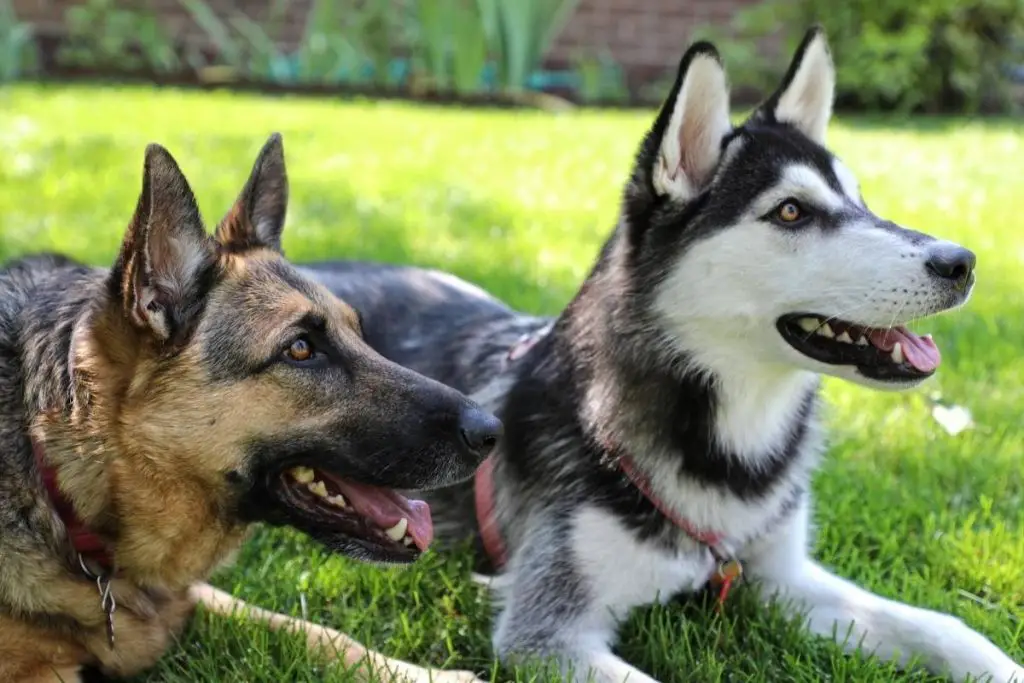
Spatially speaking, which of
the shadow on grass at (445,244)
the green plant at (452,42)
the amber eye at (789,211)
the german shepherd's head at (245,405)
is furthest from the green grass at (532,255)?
the amber eye at (789,211)

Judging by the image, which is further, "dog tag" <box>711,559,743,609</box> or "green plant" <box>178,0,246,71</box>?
"green plant" <box>178,0,246,71</box>

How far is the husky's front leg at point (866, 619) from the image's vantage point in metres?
2.70

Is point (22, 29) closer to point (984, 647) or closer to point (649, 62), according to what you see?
point (649, 62)

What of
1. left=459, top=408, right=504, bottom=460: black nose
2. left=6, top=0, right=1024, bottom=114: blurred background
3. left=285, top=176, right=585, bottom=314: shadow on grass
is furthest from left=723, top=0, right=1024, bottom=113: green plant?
left=459, top=408, right=504, bottom=460: black nose

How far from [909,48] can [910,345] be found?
37.5 ft

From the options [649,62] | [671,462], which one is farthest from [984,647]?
[649,62]

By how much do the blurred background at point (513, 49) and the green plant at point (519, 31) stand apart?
0.09ft

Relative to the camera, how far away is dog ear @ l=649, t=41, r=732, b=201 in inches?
111

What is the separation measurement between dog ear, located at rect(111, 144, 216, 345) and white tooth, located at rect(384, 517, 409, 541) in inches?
29.0

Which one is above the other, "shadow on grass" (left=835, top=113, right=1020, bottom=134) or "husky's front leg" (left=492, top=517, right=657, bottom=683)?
"husky's front leg" (left=492, top=517, right=657, bottom=683)

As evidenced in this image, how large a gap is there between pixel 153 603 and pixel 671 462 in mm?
1514

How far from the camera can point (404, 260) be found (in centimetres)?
616

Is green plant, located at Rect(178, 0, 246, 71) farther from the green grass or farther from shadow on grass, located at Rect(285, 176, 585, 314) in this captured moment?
shadow on grass, located at Rect(285, 176, 585, 314)

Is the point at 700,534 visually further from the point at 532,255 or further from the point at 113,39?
the point at 113,39
